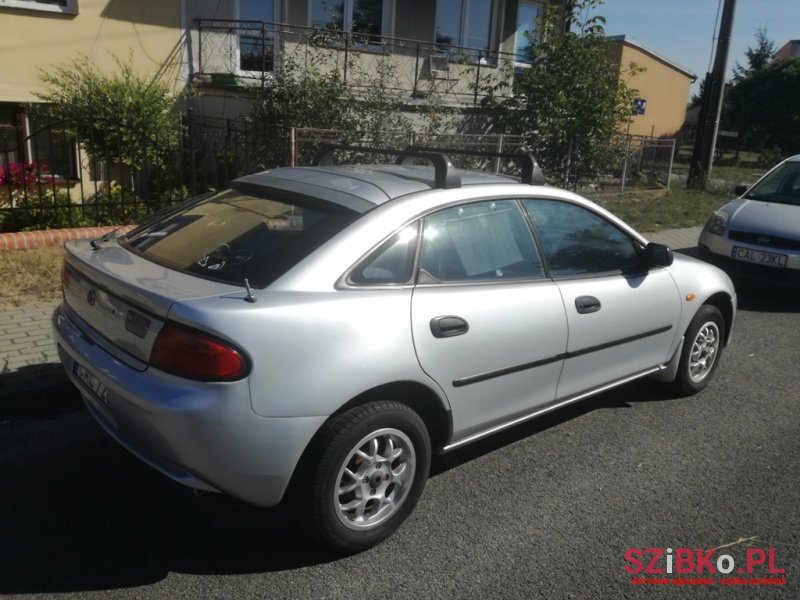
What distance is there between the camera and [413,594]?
300 centimetres

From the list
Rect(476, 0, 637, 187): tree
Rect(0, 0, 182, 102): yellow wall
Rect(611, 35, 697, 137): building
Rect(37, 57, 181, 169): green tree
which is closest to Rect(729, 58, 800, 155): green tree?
Rect(611, 35, 697, 137): building

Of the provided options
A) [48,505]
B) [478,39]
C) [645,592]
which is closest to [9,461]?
[48,505]

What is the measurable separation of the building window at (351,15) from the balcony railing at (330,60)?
47cm

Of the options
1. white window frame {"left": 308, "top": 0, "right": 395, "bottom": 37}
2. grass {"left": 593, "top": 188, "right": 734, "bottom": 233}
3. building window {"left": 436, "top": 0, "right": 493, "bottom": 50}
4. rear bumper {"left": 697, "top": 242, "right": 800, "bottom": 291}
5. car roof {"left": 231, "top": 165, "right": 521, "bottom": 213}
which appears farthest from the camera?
building window {"left": 436, "top": 0, "right": 493, "bottom": 50}

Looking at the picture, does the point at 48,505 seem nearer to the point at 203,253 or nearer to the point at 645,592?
the point at 203,253

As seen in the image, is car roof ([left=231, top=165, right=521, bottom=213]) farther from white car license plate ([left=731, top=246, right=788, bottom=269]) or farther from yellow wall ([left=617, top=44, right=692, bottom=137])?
yellow wall ([left=617, top=44, right=692, bottom=137])

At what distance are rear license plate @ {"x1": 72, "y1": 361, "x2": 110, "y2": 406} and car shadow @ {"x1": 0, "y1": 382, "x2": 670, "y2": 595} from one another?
0.61 meters

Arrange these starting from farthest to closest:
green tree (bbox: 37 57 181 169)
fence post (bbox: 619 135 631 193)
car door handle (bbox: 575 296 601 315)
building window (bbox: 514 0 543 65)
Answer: building window (bbox: 514 0 543 65)
fence post (bbox: 619 135 631 193)
green tree (bbox: 37 57 181 169)
car door handle (bbox: 575 296 601 315)

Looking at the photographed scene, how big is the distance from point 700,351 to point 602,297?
4.67ft

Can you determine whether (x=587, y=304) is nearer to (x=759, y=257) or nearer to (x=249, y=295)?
(x=249, y=295)

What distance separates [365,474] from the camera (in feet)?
10.5

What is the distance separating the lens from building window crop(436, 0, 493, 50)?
647 inches

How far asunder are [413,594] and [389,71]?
10.5 meters

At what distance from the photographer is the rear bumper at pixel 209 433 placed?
9.15ft
